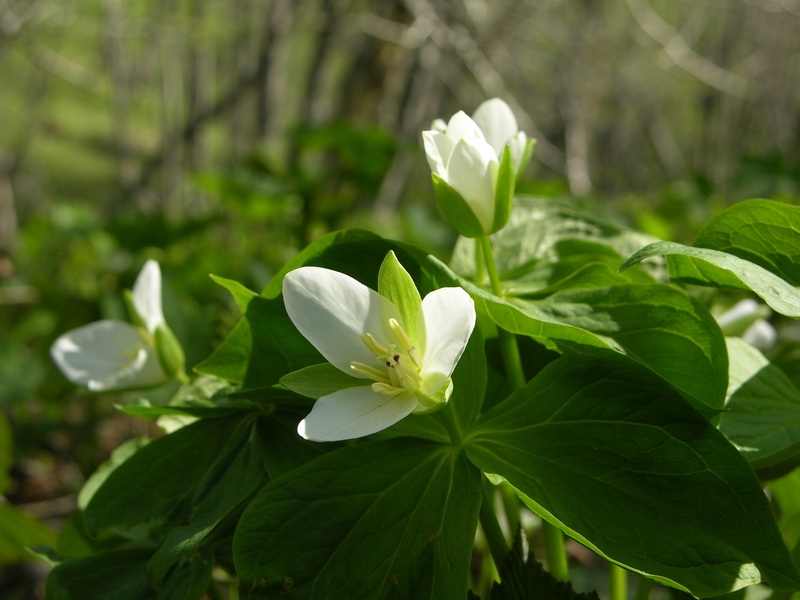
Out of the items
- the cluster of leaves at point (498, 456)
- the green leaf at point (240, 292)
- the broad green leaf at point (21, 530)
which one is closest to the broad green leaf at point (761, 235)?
the cluster of leaves at point (498, 456)

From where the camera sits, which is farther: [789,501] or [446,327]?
[789,501]

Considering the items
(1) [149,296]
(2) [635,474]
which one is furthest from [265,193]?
(2) [635,474]

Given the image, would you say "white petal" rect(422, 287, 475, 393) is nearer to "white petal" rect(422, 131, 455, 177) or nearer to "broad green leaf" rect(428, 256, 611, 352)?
"broad green leaf" rect(428, 256, 611, 352)

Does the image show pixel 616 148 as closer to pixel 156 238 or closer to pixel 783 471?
pixel 156 238

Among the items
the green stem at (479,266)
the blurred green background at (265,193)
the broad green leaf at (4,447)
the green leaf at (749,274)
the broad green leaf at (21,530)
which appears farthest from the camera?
the blurred green background at (265,193)

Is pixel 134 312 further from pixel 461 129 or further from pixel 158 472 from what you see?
pixel 461 129

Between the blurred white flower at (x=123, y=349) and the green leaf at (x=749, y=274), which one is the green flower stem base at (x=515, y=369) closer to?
the green leaf at (x=749, y=274)
